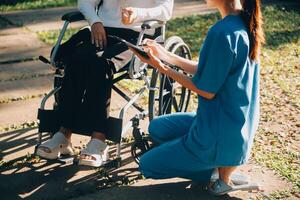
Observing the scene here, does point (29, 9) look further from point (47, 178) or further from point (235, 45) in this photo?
point (235, 45)

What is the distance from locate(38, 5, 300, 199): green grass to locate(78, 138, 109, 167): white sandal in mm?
1046

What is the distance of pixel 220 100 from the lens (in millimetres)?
2773

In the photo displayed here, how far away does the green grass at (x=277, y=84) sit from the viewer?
11.5 ft

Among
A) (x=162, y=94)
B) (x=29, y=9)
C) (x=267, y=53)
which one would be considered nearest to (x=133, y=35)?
(x=162, y=94)

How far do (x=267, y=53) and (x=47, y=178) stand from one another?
11.2 ft

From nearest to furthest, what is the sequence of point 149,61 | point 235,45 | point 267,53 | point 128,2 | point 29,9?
point 235,45
point 149,61
point 128,2
point 267,53
point 29,9

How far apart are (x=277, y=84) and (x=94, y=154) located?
7.97 feet

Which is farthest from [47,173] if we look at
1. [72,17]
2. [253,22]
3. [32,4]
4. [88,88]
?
[32,4]

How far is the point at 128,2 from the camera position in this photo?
11.6ft

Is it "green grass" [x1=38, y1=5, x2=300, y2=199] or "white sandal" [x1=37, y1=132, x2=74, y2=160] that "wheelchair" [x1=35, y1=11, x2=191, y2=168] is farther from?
"green grass" [x1=38, y1=5, x2=300, y2=199]

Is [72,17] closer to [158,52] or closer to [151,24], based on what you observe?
[151,24]

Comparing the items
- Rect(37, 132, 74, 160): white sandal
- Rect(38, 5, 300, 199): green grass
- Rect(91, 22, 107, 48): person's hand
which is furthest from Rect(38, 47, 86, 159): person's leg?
Rect(38, 5, 300, 199): green grass

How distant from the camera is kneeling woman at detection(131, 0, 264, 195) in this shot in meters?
2.64

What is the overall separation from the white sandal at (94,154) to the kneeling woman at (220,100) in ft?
0.94
